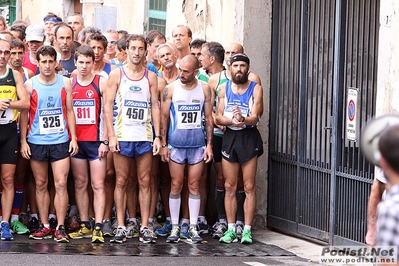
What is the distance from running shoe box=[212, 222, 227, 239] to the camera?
10.6 metres

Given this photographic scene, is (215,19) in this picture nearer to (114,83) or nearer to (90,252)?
(114,83)

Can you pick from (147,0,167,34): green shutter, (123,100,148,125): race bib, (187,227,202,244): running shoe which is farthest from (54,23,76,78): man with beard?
(147,0,167,34): green shutter

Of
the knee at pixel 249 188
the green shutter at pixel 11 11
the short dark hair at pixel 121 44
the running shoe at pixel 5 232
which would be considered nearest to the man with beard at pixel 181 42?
the short dark hair at pixel 121 44

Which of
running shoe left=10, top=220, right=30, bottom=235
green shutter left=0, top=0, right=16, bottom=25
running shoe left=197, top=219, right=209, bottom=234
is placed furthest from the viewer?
green shutter left=0, top=0, right=16, bottom=25

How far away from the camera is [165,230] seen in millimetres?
10781

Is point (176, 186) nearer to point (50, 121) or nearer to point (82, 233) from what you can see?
point (82, 233)

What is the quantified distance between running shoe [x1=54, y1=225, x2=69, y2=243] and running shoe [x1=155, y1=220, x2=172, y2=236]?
3.59 ft

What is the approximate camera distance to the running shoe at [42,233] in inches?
402

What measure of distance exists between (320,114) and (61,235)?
2.95 metres

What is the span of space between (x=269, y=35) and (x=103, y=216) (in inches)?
112

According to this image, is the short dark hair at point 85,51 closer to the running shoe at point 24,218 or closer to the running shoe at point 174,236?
the running shoe at point 24,218

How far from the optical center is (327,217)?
33.6 ft

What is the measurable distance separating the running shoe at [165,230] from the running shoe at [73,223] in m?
0.88

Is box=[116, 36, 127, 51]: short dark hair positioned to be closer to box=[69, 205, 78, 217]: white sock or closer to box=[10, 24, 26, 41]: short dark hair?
box=[10, 24, 26, 41]: short dark hair
